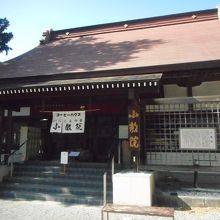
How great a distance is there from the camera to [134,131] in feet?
27.9

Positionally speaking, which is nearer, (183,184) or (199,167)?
(199,167)

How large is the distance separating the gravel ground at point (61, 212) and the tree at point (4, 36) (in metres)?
12.2

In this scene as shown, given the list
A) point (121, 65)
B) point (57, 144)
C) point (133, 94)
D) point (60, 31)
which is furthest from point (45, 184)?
point (60, 31)

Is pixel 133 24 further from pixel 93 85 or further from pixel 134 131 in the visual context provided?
pixel 134 131

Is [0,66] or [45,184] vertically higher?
[0,66]

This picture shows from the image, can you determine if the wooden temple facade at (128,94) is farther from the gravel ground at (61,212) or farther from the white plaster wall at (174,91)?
the gravel ground at (61,212)

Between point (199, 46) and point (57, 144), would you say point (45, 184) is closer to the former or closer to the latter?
point (57, 144)

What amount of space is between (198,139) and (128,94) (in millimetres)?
2604

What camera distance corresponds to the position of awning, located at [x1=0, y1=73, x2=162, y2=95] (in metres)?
8.01

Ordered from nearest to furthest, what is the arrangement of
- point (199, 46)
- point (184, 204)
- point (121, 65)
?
point (184, 204)
point (121, 65)
point (199, 46)

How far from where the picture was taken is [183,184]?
30.4 feet

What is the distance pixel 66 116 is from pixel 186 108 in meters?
4.40

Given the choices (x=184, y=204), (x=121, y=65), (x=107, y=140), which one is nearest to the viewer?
(x=184, y=204)

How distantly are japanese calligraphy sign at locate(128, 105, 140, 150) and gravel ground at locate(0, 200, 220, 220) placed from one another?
2131 mm
